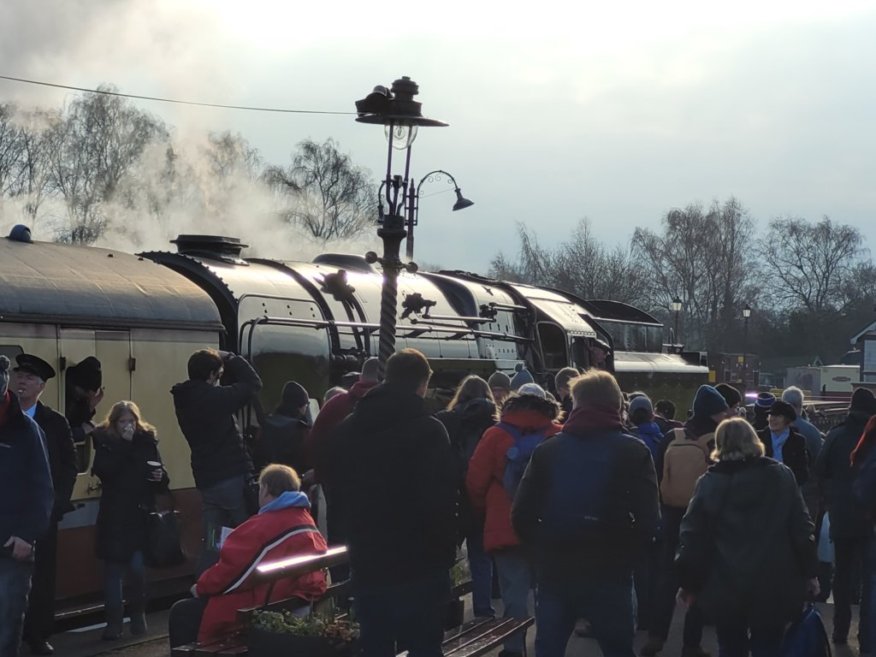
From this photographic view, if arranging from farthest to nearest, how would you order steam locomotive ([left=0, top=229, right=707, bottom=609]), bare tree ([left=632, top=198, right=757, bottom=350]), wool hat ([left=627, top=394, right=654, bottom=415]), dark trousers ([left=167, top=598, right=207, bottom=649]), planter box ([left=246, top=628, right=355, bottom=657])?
bare tree ([left=632, top=198, right=757, bottom=350]) → wool hat ([left=627, top=394, right=654, bottom=415]) → steam locomotive ([left=0, top=229, right=707, bottom=609]) → dark trousers ([left=167, top=598, right=207, bottom=649]) → planter box ([left=246, top=628, right=355, bottom=657])

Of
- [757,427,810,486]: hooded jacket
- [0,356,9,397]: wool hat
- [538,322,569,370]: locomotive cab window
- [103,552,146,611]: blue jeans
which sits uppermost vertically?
[538,322,569,370]: locomotive cab window

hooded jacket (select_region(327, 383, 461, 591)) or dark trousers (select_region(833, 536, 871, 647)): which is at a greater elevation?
hooded jacket (select_region(327, 383, 461, 591))

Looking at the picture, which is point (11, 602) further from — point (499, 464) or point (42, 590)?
point (499, 464)

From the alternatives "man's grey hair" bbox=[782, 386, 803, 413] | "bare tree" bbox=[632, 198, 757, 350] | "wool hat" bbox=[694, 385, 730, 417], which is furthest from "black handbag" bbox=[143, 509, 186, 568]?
"bare tree" bbox=[632, 198, 757, 350]

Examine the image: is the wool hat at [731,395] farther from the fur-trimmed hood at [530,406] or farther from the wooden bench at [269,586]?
the wooden bench at [269,586]

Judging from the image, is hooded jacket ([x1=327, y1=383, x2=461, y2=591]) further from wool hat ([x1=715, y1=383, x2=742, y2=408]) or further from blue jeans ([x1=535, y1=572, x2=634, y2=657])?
wool hat ([x1=715, y1=383, x2=742, y2=408])

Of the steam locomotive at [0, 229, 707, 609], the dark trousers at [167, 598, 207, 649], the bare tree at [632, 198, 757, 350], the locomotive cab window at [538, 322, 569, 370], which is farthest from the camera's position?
the bare tree at [632, 198, 757, 350]

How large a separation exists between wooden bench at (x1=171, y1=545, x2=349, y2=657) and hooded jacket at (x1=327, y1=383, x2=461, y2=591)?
2.09 feet

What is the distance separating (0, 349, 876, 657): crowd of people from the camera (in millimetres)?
5805

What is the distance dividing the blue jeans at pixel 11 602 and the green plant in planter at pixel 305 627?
120 cm

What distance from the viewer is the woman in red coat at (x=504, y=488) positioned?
27.2 feet

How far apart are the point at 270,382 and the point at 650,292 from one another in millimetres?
72858

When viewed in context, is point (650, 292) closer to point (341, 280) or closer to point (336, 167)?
point (336, 167)

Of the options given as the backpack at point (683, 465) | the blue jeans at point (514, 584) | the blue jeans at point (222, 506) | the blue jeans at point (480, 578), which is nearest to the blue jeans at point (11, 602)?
the blue jeans at point (514, 584)
